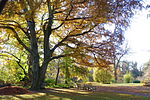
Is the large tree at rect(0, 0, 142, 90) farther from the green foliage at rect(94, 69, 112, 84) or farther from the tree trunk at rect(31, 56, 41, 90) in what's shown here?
the green foliage at rect(94, 69, 112, 84)

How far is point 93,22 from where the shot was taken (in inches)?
481

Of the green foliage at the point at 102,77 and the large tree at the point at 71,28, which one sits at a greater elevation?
the large tree at the point at 71,28

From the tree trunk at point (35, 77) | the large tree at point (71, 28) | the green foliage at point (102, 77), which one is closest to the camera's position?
the large tree at point (71, 28)

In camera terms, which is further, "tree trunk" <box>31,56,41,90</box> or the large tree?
"tree trunk" <box>31,56,41,90</box>

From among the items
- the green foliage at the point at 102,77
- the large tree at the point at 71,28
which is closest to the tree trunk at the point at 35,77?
the large tree at the point at 71,28

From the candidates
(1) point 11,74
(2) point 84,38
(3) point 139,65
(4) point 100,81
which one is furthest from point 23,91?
(3) point 139,65

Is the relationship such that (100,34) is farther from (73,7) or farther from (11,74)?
(11,74)

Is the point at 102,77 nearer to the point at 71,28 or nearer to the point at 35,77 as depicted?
the point at 71,28

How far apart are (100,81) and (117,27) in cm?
1704

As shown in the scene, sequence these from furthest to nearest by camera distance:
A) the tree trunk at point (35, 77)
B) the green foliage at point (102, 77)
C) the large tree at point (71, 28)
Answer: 1. the green foliage at point (102, 77)
2. the tree trunk at point (35, 77)
3. the large tree at point (71, 28)

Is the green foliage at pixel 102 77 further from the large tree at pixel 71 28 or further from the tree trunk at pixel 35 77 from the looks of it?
the tree trunk at pixel 35 77

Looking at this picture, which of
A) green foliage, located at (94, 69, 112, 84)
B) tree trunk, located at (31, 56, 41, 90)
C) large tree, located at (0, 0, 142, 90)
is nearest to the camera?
large tree, located at (0, 0, 142, 90)

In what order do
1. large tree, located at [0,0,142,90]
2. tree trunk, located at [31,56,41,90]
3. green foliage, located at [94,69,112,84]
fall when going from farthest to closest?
green foliage, located at [94,69,112,84], tree trunk, located at [31,56,41,90], large tree, located at [0,0,142,90]

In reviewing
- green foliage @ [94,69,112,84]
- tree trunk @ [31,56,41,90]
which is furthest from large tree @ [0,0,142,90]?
green foliage @ [94,69,112,84]
